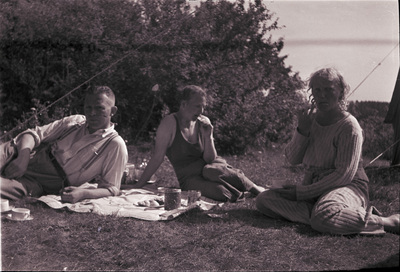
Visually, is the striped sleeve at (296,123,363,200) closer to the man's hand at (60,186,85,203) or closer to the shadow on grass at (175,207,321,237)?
the shadow on grass at (175,207,321,237)

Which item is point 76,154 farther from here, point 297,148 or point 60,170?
point 297,148

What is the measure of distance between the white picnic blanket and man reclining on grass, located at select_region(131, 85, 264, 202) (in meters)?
0.27

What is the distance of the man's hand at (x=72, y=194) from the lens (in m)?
4.09

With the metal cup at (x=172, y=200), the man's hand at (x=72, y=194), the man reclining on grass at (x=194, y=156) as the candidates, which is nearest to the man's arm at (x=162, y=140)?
the man reclining on grass at (x=194, y=156)

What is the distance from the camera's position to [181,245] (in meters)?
3.31

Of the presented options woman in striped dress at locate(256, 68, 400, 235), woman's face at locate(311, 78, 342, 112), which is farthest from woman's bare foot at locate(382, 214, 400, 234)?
woman's face at locate(311, 78, 342, 112)

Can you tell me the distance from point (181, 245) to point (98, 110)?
1646 mm

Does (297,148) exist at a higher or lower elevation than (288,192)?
higher

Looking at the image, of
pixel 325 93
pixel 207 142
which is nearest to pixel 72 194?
pixel 207 142

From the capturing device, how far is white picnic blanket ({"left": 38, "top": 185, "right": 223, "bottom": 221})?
3873 millimetres

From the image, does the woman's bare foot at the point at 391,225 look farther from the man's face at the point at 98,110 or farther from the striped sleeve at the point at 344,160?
the man's face at the point at 98,110

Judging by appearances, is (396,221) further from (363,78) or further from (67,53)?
(67,53)

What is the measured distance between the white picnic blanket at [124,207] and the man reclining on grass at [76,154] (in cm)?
13

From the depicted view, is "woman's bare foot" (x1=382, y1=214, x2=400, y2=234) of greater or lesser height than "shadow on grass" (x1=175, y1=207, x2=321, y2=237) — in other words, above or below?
above
